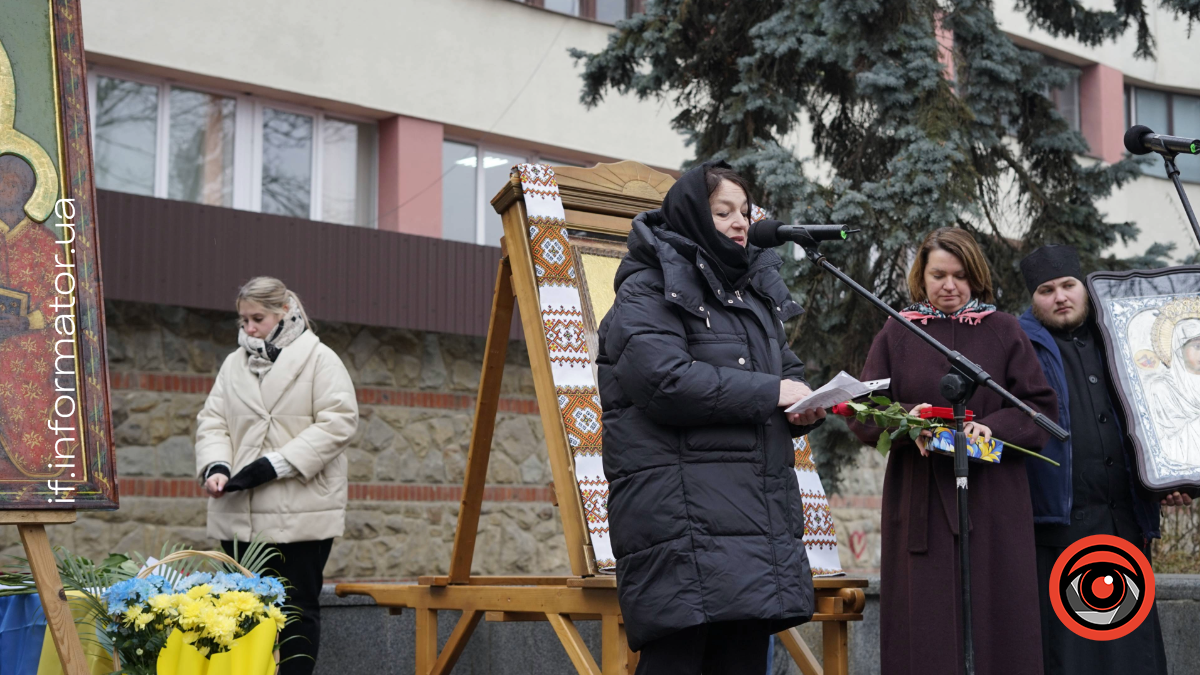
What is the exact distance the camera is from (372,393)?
10.3m

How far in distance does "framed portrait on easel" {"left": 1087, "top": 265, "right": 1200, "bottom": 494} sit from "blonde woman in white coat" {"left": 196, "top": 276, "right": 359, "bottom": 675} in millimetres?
3313

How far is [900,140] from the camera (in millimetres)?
8023

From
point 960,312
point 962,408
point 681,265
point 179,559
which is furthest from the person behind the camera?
point 960,312

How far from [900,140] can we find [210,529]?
471cm

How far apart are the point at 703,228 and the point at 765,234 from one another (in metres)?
0.19

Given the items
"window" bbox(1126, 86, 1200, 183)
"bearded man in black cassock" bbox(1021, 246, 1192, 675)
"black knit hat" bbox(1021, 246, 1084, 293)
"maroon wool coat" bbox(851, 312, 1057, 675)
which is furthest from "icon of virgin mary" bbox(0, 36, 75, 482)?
"window" bbox(1126, 86, 1200, 183)

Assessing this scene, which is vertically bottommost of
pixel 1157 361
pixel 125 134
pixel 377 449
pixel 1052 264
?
pixel 1157 361

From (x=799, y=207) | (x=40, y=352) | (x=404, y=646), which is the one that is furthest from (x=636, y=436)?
(x=799, y=207)

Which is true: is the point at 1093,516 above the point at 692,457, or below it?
below

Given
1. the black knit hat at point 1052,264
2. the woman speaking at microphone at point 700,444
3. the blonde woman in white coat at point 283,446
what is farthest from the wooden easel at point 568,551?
the black knit hat at point 1052,264

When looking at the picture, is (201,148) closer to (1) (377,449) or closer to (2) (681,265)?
(1) (377,449)

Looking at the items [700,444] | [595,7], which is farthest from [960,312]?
[595,7]

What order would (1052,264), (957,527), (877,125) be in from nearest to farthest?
1. (957,527)
2. (1052,264)
3. (877,125)

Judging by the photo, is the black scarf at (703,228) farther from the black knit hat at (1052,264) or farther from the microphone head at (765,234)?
the black knit hat at (1052,264)
